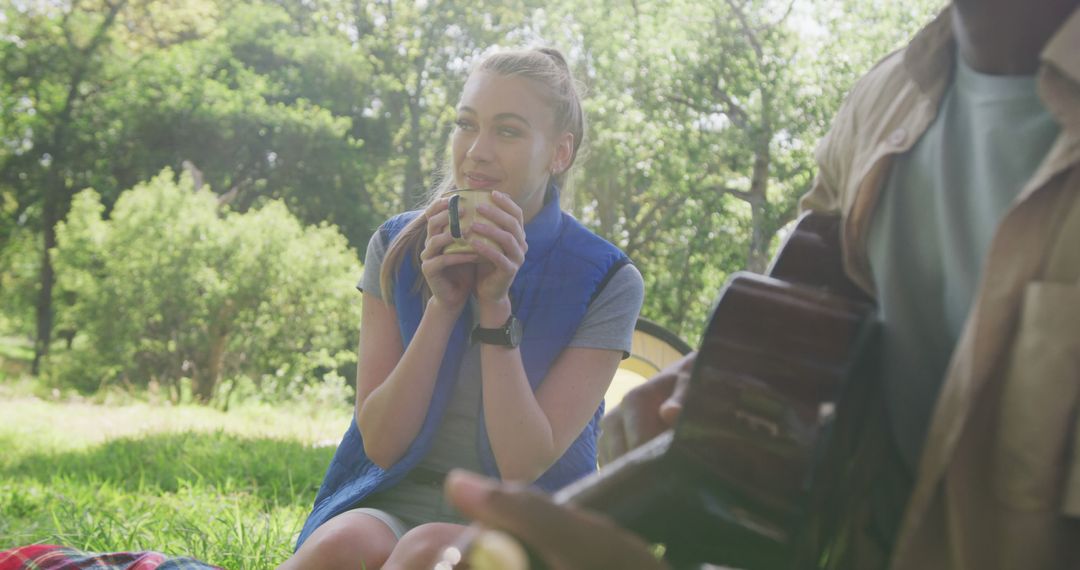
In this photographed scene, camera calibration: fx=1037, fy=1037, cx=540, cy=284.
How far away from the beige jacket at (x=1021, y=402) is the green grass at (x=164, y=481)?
2856 millimetres

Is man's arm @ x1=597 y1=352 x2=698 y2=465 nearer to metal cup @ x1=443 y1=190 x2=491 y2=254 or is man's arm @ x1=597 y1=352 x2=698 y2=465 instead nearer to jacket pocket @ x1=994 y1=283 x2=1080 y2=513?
jacket pocket @ x1=994 y1=283 x2=1080 y2=513

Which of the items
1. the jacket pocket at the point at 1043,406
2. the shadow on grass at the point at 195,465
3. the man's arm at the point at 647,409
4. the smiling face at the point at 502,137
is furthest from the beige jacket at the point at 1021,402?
the shadow on grass at the point at 195,465

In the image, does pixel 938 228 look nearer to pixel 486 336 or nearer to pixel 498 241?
pixel 498 241

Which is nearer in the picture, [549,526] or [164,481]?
[549,526]

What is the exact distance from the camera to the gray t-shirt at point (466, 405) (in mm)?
2521

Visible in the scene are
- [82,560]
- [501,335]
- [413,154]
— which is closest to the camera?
[501,335]

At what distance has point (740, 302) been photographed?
1.23 metres

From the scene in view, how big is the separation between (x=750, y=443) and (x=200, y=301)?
46.8 ft

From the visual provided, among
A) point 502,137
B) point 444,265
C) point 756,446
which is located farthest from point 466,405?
point 756,446

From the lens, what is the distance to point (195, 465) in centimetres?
634

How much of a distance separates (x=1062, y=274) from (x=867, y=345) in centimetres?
22

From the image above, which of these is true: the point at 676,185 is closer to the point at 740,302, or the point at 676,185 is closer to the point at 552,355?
the point at 552,355

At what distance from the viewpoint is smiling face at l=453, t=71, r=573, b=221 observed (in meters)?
2.68

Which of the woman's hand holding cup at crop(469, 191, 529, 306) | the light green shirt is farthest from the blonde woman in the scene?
the light green shirt
